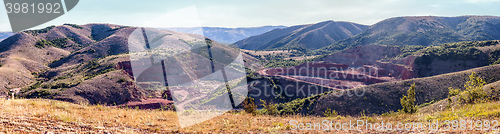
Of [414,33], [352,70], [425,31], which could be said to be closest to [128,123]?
[352,70]

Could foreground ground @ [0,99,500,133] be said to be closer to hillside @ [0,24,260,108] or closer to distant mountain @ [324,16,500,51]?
hillside @ [0,24,260,108]

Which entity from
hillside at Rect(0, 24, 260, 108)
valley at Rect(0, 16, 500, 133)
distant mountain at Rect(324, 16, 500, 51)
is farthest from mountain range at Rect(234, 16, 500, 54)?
hillside at Rect(0, 24, 260, 108)

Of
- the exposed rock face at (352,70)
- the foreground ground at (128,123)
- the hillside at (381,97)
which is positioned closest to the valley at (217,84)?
the foreground ground at (128,123)

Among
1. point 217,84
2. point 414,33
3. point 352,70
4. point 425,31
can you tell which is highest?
point 425,31

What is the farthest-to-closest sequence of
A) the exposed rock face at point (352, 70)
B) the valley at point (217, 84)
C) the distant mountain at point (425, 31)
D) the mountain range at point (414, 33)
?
1. the mountain range at point (414, 33)
2. the distant mountain at point (425, 31)
3. the exposed rock face at point (352, 70)
4. the valley at point (217, 84)

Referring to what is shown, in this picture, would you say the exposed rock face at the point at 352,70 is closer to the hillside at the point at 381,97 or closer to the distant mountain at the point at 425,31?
the hillside at the point at 381,97

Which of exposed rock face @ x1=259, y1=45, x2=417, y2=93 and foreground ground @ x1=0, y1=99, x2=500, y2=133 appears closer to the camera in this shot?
foreground ground @ x1=0, y1=99, x2=500, y2=133

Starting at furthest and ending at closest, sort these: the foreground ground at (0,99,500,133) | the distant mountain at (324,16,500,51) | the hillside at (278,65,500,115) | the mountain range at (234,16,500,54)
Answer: the mountain range at (234,16,500,54)
the distant mountain at (324,16,500,51)
the hillside at (278,65,500,115)
the foreground ground at (0,99,500,133)

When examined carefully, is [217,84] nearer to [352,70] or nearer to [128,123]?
[352,70]

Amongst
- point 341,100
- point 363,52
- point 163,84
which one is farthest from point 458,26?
point 163,84
